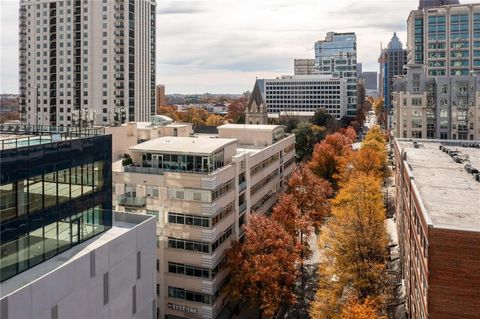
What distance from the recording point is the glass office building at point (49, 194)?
22.1 metres

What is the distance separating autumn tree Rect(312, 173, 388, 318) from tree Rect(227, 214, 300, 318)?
12.7 feet

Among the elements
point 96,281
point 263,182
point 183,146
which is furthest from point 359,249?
point 96,281

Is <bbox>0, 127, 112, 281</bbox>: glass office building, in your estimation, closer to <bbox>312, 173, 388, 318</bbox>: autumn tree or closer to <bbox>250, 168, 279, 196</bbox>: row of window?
<bbox>312, 173, 388, 318</bbox>: autumn tree

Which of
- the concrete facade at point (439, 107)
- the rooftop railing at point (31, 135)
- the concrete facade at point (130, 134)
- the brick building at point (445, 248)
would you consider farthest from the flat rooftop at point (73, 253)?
the concrete facade at point (439, 107)

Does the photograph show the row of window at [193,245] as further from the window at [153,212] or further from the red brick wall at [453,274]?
the red brick wall at [453,274]

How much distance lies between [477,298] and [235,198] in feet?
94.7

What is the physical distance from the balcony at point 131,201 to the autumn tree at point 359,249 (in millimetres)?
19547

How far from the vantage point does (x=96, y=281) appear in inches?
995

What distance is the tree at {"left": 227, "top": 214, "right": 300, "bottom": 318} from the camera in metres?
41.4

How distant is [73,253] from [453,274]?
22.6 metres

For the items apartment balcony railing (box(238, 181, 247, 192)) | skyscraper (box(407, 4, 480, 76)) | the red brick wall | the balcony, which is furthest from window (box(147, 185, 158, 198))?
skyscraper (box(407, 4, 480, 76))

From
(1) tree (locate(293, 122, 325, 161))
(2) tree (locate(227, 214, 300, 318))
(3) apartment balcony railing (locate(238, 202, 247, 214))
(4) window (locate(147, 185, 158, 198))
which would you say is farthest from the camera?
(1) tree (locate(293, 122, 325, 161))

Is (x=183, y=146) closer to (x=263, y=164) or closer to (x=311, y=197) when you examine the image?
(x=263, y=164)

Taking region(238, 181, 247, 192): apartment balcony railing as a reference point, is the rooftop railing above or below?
above
